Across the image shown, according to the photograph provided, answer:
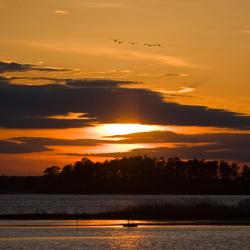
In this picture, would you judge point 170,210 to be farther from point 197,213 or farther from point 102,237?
point 102,237

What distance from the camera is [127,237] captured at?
72938 mm

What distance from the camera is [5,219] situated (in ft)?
310

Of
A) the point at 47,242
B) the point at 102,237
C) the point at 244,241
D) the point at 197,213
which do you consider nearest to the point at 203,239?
the point at 244,241

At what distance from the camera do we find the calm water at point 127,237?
63906 millimetres

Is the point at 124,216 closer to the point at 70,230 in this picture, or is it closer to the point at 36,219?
the point at 36,219

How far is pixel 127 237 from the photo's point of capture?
7294cm

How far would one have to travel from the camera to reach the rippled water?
210ft

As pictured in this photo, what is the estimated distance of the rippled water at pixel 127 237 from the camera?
6391 cm

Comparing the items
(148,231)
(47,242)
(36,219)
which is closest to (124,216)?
(36,219)

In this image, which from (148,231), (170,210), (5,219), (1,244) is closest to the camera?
(1,244)

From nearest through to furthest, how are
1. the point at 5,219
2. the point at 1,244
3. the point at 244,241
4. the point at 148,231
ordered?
the point at 1,244 → the point at 244,241 → the point at 148,231 → the point at 5,219

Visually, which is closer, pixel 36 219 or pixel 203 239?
pixel 203 239

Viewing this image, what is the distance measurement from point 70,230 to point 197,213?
25729 millimetres

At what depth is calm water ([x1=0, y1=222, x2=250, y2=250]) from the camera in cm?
6391
